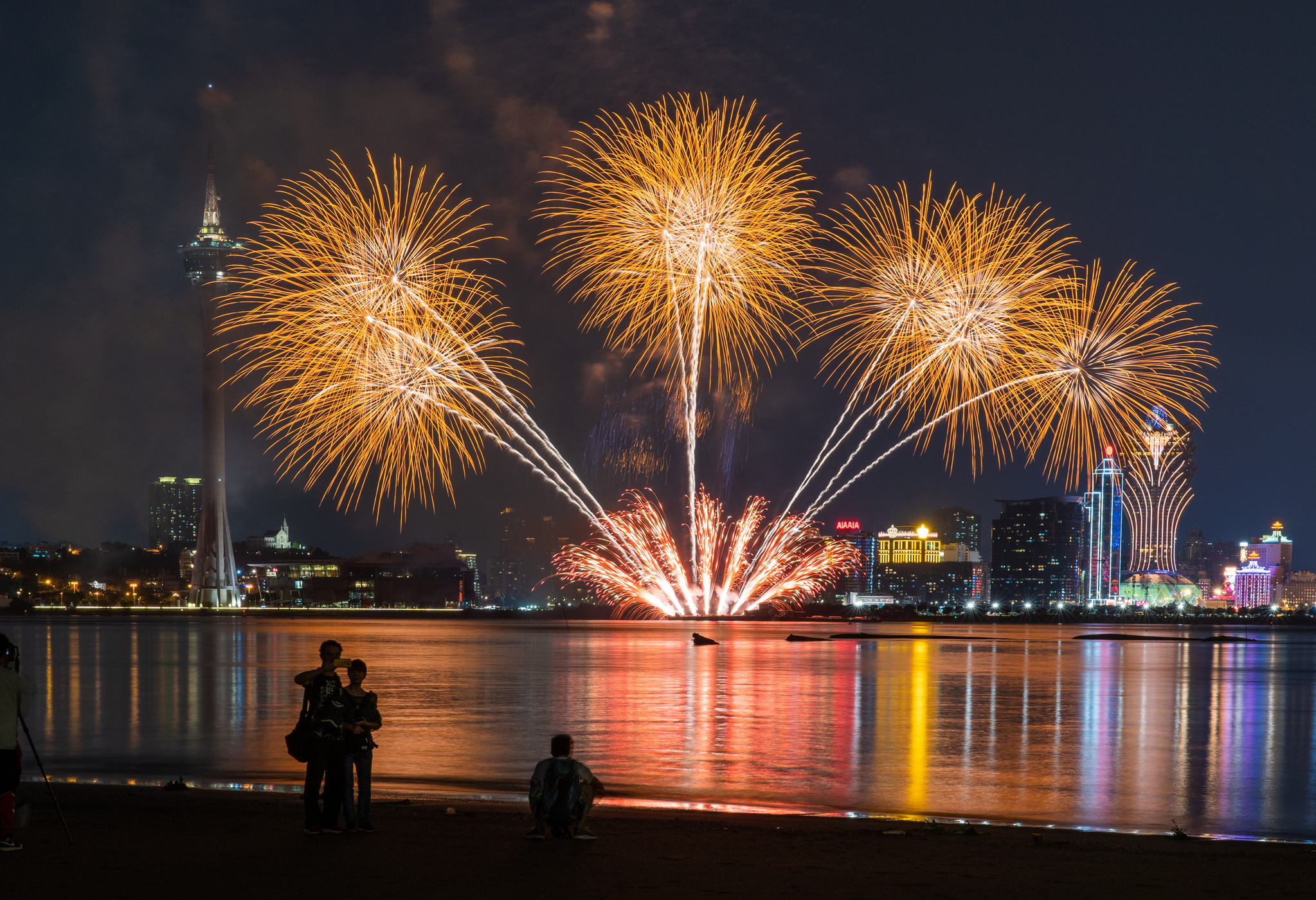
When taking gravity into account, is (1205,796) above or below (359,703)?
below

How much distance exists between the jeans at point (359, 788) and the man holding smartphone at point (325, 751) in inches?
1.9

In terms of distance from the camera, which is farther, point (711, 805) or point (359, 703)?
point (711, 805)

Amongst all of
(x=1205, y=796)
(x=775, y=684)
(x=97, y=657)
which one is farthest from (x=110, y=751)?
(x=97, y=657)

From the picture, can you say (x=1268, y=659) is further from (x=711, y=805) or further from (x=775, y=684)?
(x=711, y=805)

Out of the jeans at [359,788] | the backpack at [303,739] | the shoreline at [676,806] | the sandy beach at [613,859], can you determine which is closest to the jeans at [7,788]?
the sandy beach at [613,859]

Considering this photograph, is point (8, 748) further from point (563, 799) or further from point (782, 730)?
point (782, 730)

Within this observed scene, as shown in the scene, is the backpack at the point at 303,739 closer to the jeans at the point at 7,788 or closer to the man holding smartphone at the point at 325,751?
the man holding smartphone at the point at 325,751

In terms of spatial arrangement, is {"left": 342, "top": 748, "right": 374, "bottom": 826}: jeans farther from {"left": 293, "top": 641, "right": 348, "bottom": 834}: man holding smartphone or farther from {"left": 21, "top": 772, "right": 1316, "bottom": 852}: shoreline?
{"left": 21, "top": 772, "right": 1316, "bottom": 852}: shoreline

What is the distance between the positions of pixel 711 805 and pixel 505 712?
15903mm

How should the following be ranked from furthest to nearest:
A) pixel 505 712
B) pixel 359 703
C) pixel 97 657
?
pixel 97 657 → pixel 505 712 → pixel 359 703

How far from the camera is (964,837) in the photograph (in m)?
13.5

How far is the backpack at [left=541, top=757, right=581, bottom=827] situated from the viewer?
507 inches

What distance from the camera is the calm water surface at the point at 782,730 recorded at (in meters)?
18.6

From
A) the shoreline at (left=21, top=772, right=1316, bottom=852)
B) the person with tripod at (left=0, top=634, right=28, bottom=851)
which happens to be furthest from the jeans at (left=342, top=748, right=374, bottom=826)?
the person with tripod at (left=0, top=634, right=28, bottom=851)
